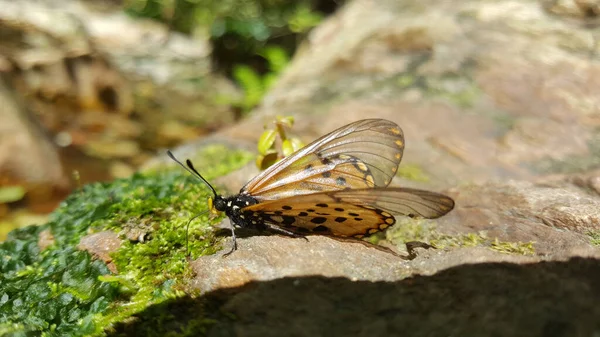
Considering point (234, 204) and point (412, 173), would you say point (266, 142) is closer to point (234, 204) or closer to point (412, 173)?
point (234, 204)

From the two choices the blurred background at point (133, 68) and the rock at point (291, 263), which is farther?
the blurred background at point (133, 68)

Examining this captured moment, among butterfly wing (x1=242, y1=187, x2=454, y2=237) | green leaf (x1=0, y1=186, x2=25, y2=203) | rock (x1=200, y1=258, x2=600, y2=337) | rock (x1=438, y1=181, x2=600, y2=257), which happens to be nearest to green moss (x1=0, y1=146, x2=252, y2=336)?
rock (x1=200, y1=258, x2=600, y2=337)

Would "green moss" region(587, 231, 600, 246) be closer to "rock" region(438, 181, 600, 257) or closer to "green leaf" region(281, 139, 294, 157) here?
"rock" region(438, 181, 600, 257)

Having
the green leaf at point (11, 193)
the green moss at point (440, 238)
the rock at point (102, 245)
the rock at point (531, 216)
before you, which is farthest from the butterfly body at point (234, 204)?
the green leaf at point (11, 193)

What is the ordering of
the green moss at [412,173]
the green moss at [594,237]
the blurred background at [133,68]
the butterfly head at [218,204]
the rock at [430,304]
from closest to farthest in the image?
the rock at [430,304] < the green moss at [594,237] < the butterfly head at [218,204] < the green moss at [412,173] < the blurred background at [133,68]

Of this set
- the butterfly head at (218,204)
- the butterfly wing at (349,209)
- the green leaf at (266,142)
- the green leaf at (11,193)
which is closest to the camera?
the butterfly wing at (349,209)

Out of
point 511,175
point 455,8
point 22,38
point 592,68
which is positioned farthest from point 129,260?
point 22,38

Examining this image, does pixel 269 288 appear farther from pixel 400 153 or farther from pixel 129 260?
pixel 400 153

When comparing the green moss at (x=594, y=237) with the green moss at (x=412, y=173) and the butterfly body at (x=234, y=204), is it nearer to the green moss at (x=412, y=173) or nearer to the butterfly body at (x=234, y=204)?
the green moss at (x=412, y=173)
